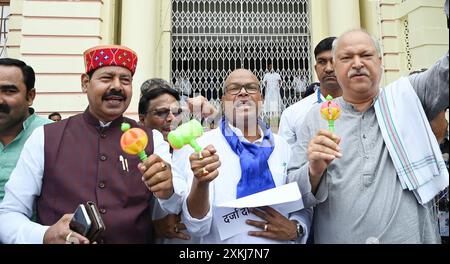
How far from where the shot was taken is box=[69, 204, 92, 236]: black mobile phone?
143 centimetres

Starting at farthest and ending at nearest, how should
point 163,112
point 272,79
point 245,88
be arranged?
point 272,79
point 163,112
point 245,88

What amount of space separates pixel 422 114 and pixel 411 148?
16 centimetres

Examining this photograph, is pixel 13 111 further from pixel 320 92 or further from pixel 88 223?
pixel 320 92

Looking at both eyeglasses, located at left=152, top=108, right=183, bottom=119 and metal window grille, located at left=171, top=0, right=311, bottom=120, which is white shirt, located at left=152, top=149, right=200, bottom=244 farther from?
metal window grille, located at left=171, top=0, right=311, bottom=120

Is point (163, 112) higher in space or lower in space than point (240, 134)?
higher

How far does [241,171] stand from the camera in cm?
200

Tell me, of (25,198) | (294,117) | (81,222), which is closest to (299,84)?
(294,117)

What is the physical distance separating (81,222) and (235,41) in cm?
643

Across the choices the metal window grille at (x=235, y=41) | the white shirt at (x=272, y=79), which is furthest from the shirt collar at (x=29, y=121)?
the white shirt at (x=272, y=79)

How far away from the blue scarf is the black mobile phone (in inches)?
30.5

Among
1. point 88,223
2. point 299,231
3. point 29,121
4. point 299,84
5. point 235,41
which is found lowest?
point 299,231

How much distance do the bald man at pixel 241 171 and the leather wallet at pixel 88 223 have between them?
0.42m

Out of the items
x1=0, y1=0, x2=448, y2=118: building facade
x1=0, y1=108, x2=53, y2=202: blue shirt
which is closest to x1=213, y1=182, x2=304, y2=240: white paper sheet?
x1=0, y1=108, x2=53, y2=202: blue shirt
